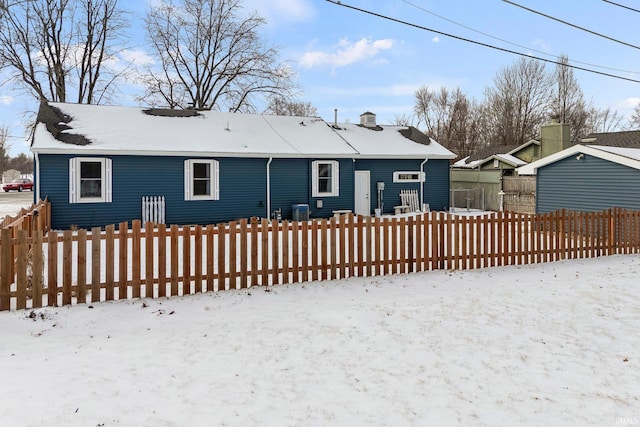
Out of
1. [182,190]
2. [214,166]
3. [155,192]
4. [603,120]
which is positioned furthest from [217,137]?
[603,120]

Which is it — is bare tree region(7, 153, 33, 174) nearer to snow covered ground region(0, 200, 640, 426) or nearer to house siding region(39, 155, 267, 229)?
house siding region(39, 155, 267, 229)

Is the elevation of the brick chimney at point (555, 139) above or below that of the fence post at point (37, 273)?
above

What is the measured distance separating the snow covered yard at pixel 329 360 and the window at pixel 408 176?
13889 mm

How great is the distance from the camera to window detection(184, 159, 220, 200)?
16.4 meters

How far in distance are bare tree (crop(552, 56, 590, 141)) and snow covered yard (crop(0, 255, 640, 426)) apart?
46520mm

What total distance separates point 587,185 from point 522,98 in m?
36.6

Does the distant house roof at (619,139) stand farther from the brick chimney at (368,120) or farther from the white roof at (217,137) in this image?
the brick chimney at (368,120)

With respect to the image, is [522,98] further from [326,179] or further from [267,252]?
[267,252]

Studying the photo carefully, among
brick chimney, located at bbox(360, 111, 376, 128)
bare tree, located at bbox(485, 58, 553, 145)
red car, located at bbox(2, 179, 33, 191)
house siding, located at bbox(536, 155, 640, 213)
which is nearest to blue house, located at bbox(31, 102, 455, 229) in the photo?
brick chimney, located at bbox(360, 111, 376, 128)

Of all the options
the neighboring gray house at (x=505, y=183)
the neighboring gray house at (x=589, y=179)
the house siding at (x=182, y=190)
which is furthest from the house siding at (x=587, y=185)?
the house siding at (x=182, y=190)

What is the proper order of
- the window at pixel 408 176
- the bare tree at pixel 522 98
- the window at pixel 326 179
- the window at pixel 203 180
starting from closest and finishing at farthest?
the window at pixel 203 180 → the window at pixel 326 179 → the window at pixel 408 176 → the bare tree at pixel 522 98

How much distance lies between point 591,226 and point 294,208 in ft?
34.4

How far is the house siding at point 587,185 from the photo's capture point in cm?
1286

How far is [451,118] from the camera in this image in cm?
5162
